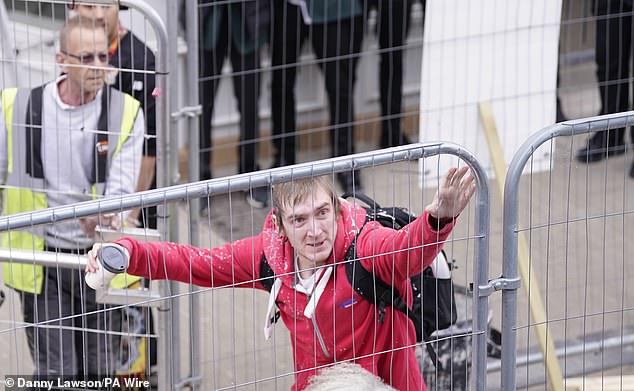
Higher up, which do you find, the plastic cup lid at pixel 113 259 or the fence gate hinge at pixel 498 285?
the plastic cup lid at pixel 113 259

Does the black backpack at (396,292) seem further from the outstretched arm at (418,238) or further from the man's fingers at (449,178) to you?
the man's fingers at (449,178)

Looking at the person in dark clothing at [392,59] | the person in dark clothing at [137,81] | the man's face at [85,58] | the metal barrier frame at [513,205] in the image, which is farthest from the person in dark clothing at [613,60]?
the metal barrier frame at [513,205]

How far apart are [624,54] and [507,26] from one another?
271 cm

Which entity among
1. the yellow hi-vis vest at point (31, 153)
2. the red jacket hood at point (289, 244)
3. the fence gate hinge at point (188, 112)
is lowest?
the red jacket hood at point (289, 244)

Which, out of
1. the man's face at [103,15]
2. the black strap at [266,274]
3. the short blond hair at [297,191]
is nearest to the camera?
the short blond hair at [297,191]

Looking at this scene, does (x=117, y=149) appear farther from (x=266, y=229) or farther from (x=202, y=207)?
(x=202, y=207)

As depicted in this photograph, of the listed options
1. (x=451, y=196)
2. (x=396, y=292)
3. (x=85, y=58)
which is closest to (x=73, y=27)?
(x=85, y=58)

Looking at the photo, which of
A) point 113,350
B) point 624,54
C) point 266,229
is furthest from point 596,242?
point 266,229

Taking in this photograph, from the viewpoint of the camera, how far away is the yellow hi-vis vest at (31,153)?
15.2 feet

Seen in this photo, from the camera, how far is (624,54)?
7.62 metres

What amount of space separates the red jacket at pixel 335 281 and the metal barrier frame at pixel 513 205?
0.21 meters

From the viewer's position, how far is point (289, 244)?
11.7ft

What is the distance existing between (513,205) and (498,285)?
9.6 inches

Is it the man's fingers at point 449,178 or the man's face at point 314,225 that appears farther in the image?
the man's face at point 314,225
